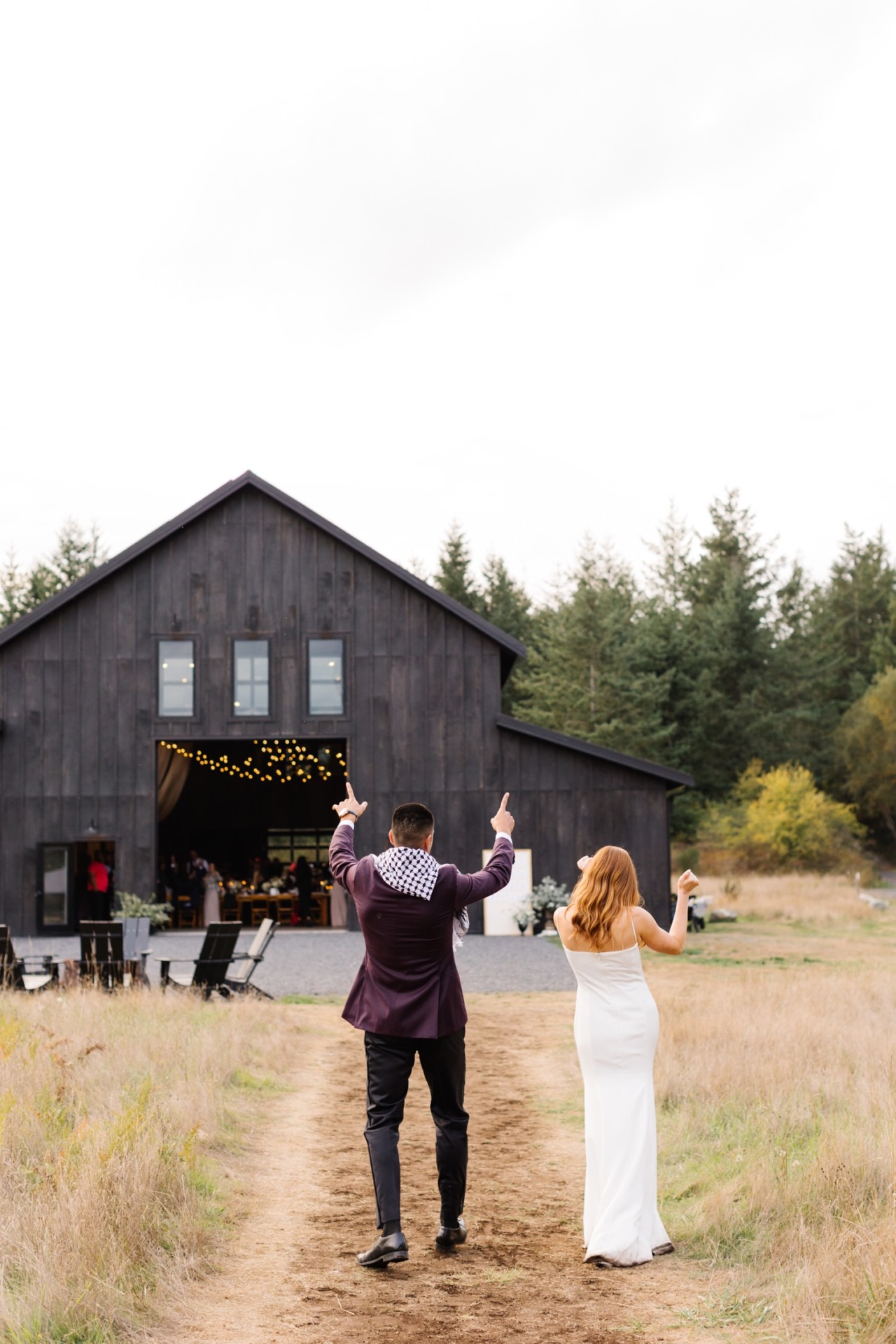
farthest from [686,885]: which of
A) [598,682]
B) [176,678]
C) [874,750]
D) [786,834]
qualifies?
[874,750]

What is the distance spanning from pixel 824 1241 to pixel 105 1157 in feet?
10.1

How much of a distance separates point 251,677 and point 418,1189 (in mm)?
19415

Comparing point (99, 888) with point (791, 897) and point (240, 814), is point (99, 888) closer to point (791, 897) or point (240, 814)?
point (240, 814)

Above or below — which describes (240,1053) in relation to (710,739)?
below

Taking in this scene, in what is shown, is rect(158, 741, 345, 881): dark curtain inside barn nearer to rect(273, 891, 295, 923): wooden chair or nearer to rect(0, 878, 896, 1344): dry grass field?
rect(273, 891, 295, 923): wooden chair

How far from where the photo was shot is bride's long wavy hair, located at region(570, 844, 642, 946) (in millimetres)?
5469

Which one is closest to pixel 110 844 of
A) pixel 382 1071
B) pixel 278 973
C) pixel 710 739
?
pixel 278 973

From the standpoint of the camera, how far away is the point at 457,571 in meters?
62.5

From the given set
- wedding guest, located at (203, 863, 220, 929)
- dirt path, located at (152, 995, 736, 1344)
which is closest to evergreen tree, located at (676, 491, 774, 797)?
wedding guest, located at (203, 863, 220, 929)

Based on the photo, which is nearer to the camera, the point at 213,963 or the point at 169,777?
the point at 213,963

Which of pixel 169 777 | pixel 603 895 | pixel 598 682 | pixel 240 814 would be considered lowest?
pixel 603 895

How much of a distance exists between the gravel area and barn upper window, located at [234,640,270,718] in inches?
176

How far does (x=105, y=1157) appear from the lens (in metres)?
5.75

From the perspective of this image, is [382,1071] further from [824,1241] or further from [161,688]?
[161,688]
